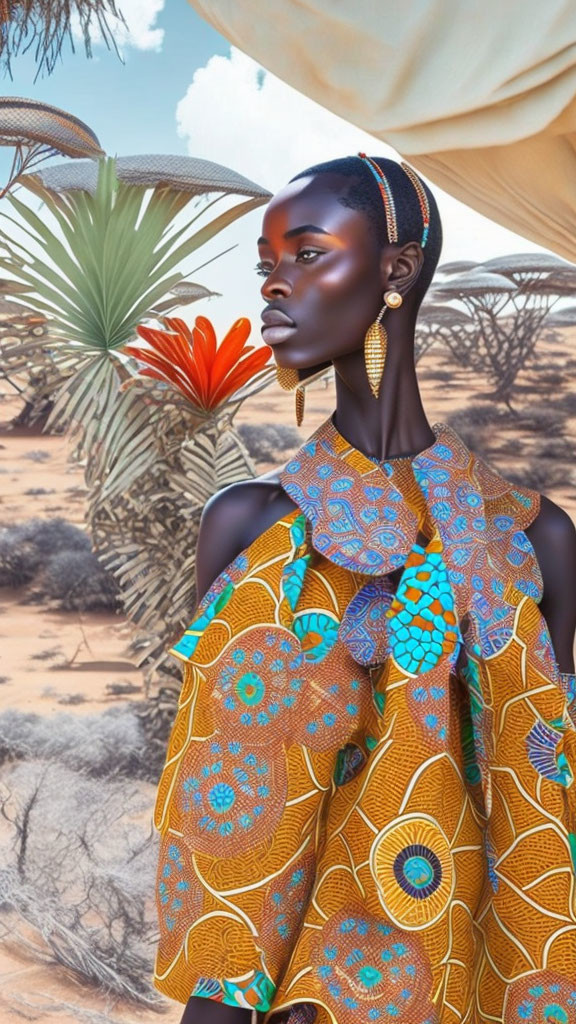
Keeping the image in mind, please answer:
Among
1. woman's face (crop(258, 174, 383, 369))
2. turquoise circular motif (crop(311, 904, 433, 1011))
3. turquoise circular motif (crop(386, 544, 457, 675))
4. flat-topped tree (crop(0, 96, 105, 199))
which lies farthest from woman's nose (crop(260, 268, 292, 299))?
flat-topped tree (crop(0, 96, 105, 199))

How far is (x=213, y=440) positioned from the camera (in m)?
1.86

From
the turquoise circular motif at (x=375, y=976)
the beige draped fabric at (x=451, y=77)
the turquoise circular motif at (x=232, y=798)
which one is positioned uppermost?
the beige draped fabric at (x=451, y=77)

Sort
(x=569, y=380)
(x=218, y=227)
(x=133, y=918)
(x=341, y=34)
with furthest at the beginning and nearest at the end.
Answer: (x=569, y=380)
(x=133, y=918)
(x=218, y=227)
(x=341, y=34)

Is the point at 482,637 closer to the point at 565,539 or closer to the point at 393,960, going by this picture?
the point at 565,539

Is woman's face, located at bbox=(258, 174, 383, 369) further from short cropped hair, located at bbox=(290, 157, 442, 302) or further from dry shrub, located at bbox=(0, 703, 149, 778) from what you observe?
dry shrub, located at bbox=(0, 703, 149, 778)

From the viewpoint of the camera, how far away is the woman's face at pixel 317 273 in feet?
3.11

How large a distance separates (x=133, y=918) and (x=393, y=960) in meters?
2.36

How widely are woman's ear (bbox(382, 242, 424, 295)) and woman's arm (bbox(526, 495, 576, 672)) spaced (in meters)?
0.25

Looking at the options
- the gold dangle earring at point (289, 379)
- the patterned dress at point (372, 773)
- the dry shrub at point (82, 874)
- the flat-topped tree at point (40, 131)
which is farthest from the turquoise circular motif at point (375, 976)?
the flat-topped tree at point (40, 131)

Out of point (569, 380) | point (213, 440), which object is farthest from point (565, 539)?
point (569, 380)

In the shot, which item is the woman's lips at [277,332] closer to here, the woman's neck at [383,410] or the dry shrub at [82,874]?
the woman's neck at [383,410]

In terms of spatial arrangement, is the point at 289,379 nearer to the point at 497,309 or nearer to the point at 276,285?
the point at 276,285

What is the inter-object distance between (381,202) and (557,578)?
37cm

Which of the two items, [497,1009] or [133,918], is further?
[133,918]
